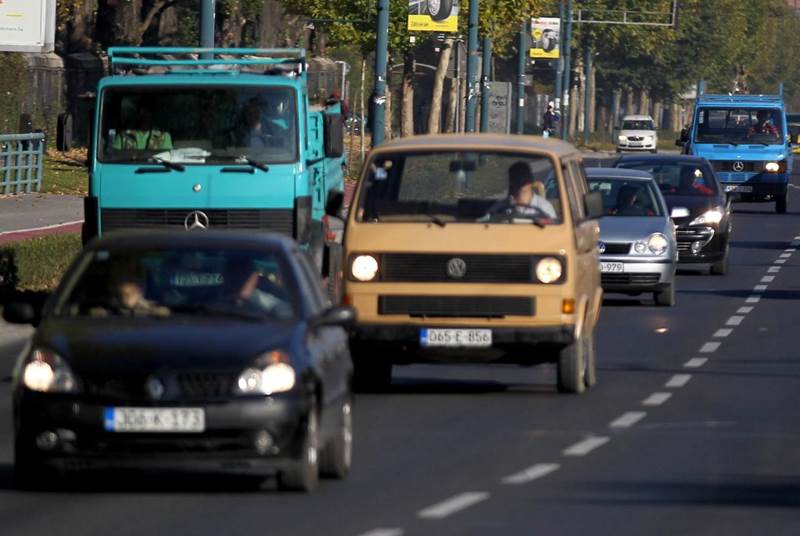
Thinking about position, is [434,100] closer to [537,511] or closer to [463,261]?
[463,261]

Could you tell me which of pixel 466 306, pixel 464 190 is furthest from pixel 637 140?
pixel 466 306

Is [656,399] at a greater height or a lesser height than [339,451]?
lesser

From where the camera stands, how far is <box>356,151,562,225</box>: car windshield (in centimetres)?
1625

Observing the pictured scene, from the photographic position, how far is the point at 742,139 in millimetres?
49438

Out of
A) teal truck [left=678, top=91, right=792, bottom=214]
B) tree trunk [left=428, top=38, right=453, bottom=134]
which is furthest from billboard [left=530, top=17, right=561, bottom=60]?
teal truck [left=678, top=91, right=792, bottom=214]

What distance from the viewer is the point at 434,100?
7688 centimetres

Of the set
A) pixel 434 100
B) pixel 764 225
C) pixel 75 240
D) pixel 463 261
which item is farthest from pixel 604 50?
pixel 463 261

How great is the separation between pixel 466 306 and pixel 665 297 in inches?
389

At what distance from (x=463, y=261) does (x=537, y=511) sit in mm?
5434

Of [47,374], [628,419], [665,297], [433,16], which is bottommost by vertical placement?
[665,297]

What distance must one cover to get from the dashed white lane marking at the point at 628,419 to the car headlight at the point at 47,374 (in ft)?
16.0

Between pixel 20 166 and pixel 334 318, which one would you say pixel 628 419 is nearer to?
pixel 334 318

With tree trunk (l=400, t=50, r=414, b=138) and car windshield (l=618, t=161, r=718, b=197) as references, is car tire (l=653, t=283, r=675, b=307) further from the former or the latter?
tree trunk (l=400, t=50, r=414, b=138)

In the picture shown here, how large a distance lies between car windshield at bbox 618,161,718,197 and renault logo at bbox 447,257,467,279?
15.2m
